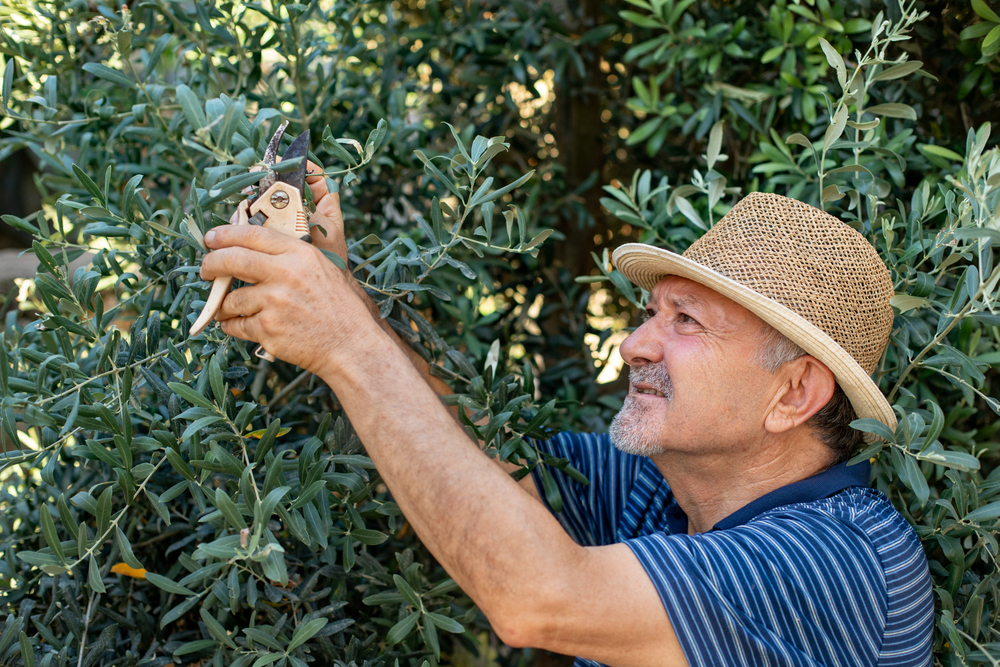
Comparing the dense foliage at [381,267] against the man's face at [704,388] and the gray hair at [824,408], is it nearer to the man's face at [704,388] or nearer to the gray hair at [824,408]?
the gray hair at [824,408]

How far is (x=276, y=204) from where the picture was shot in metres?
1.31

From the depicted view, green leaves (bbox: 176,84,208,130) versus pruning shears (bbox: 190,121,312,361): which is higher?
green leaves (bbox: 176,84,208,130)

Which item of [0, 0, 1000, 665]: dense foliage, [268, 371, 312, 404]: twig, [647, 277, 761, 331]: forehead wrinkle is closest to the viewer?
[0, 0, 1000, 665]: dense foliage

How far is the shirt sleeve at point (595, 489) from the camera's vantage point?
6.44 ft

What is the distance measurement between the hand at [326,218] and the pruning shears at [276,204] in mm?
113

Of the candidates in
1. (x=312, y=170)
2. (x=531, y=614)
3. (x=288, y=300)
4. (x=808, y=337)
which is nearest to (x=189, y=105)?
(x=312, y=170)

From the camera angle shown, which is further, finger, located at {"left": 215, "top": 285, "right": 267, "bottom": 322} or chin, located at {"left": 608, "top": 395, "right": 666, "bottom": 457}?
chin, located at {"left": 608, "top": 395, "right": 666, "bottom": 457}

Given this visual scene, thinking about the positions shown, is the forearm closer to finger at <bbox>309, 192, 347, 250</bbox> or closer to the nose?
finger at <bbox>309, 192, 347, 250</bbox>

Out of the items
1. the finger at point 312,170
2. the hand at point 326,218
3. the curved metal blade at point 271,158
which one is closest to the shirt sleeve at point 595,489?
the hand at point 326,218

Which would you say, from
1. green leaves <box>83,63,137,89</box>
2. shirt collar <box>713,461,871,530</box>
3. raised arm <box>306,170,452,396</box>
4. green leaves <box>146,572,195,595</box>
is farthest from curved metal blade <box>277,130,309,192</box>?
shirt collar <box>713,461,871,530</box>

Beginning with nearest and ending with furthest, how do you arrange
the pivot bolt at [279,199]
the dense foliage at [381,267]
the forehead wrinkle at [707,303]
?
the pivot bolt at [279,199], the dense foliage at [381,267], the forehead wrinkle at [707,303]

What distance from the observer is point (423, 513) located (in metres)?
1.27

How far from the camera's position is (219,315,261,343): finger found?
1.30 m

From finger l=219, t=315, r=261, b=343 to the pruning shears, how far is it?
0.10 feet
